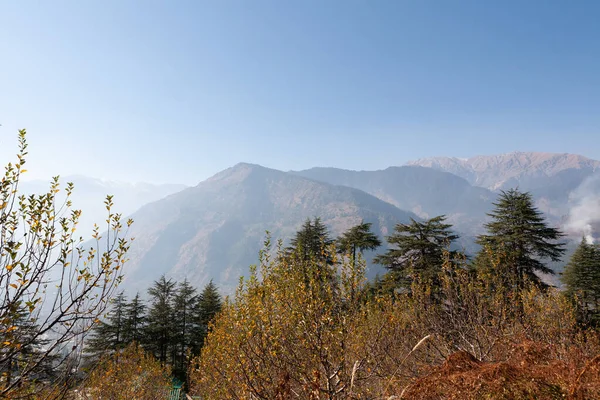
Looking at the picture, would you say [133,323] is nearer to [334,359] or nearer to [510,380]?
[334,359]

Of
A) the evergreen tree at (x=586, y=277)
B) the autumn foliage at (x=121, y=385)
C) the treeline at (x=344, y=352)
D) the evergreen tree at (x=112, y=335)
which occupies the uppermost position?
the treeline at (x=344, y=352)

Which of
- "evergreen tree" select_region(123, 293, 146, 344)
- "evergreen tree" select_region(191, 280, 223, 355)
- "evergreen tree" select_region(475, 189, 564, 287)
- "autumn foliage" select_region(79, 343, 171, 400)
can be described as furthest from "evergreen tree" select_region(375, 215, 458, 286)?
"evergreen tree" select_region(123, 293, 146, 344)

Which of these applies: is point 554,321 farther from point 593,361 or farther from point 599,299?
point 599,299

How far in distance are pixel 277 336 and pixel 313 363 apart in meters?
0.85

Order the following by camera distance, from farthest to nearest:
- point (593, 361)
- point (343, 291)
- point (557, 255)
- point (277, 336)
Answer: point (557, 255)
point (343, 291)
point (277, 336)
point (593, 361)

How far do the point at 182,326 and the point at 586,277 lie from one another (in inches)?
1646

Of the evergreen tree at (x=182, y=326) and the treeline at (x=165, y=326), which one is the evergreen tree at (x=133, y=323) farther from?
the evergreen tree at (x=182, y=326)

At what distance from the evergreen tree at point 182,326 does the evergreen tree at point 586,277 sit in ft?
127

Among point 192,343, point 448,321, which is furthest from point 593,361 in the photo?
point 192,343

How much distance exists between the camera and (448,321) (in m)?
14.3

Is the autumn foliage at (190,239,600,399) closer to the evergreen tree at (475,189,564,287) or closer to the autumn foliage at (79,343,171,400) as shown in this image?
the autumn foliage at (79,343,171,400)

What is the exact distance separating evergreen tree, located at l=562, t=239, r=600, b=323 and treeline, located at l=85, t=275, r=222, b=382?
36.0 m

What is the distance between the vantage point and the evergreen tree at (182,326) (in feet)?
120

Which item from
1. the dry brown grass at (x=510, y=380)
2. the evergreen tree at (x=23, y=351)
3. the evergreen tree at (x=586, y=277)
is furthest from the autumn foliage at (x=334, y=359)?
the evergreen tree at (x=586, y=277)
